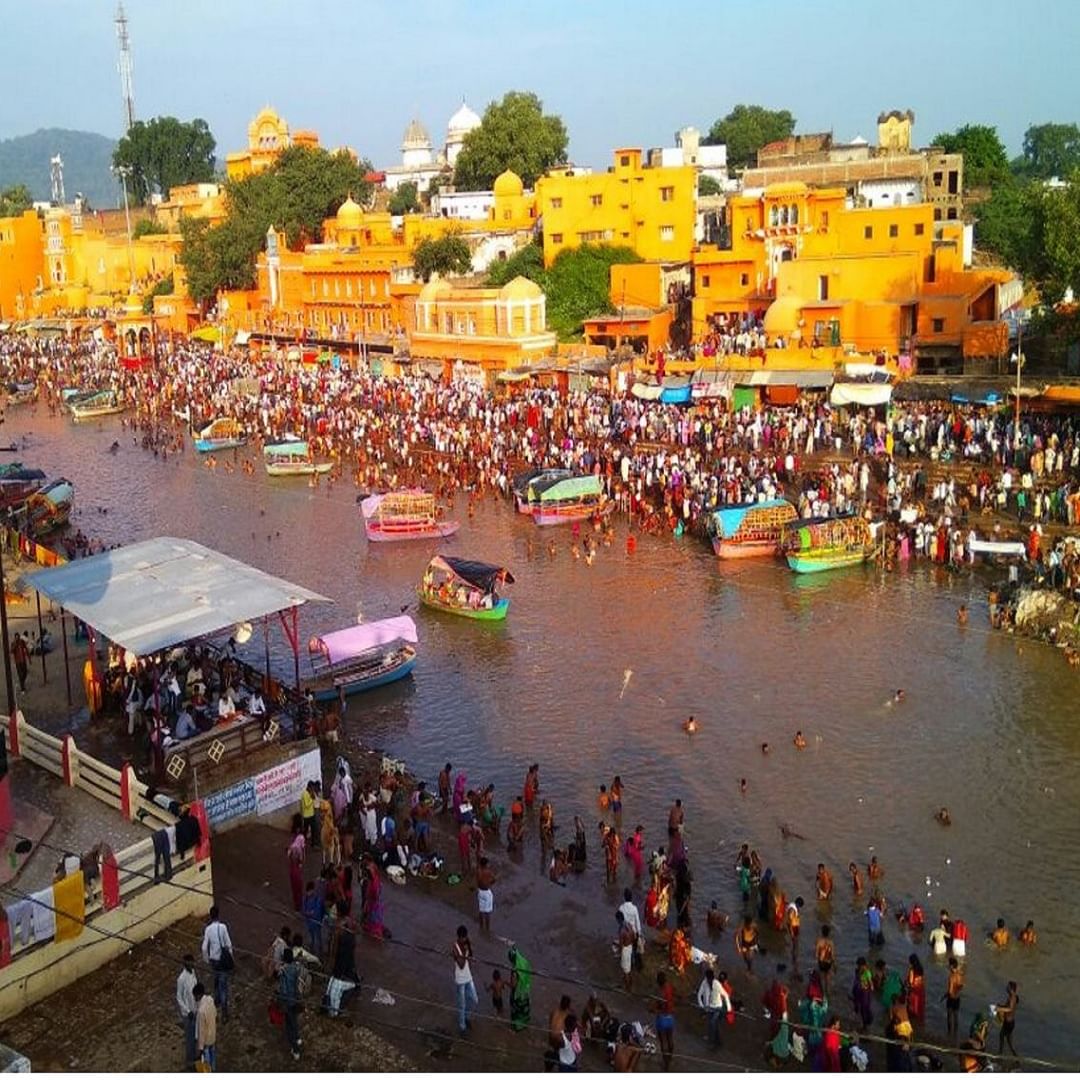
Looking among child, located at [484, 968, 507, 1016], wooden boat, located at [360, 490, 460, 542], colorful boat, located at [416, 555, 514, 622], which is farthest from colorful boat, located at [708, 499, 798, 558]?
child, located at [484, 968, 507, 1016]

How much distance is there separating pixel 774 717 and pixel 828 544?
640 cm

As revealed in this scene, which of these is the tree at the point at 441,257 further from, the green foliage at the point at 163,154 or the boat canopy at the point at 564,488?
the green foliage at the point at 163,154

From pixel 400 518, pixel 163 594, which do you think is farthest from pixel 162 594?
pixel 400 518

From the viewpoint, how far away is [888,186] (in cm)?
4272

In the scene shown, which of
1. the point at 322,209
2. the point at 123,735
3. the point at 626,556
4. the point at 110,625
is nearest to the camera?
the point at 110,625

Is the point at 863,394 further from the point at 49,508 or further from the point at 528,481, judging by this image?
the point at 49,508

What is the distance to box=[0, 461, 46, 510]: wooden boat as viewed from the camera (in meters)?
25.9

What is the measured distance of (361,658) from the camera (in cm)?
1695

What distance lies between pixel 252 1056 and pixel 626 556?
51.2 ft

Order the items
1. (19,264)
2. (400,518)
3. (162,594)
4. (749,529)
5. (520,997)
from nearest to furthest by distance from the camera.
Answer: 1. (520,997)
2. (162,594)
3. (749,529)
4. (400,518)
5. (19,264)

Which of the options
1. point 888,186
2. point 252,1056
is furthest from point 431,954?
point 888,186

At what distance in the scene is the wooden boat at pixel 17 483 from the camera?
25.9 metres

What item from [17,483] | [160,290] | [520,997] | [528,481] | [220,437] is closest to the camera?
[520,997]

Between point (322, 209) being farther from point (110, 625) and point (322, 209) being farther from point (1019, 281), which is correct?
point (110, 625)
